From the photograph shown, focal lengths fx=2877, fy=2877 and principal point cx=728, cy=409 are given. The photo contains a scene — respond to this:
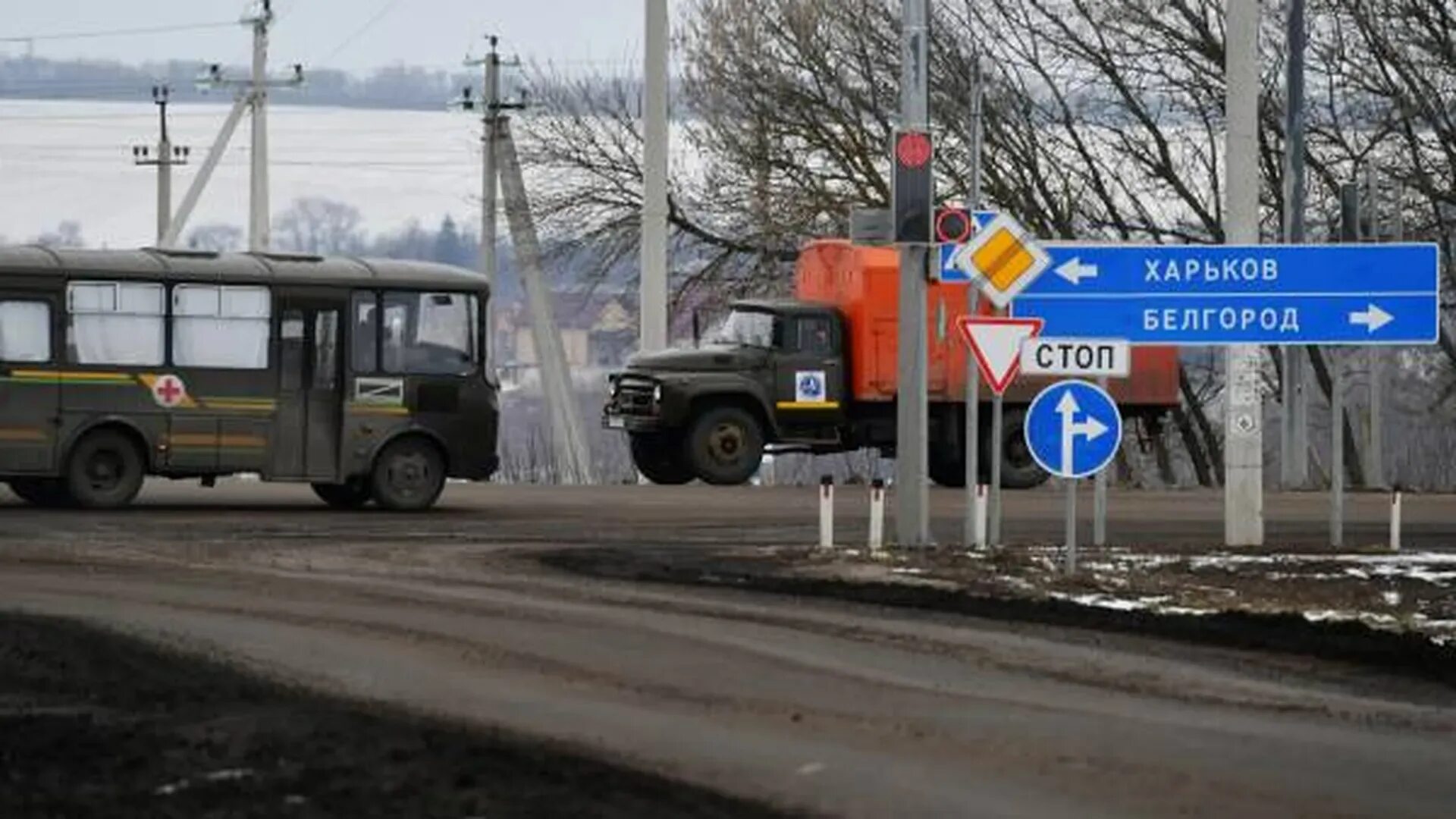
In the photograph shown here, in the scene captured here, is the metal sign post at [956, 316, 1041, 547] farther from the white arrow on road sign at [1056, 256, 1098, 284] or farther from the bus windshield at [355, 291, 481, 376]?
the bus windshield at [355, 291, 481, 376]

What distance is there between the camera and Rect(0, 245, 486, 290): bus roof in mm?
28328

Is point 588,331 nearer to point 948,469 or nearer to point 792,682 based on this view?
point 948,469

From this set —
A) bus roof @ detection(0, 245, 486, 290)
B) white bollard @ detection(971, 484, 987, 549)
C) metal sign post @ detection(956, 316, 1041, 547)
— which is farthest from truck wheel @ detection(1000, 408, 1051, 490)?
metal sign post @ detection(956, 316, 1041, 547)

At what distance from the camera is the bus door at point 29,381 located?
27562mm

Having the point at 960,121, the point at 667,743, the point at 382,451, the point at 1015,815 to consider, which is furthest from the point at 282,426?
the point at 960,121

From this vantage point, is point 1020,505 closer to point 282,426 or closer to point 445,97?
point 282,426

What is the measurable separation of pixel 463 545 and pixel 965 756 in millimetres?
12758

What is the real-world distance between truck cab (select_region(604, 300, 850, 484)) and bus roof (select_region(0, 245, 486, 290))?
657 centimetres

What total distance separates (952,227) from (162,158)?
2417 inches

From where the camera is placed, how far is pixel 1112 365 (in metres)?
22.5

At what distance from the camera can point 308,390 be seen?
95.0 feet

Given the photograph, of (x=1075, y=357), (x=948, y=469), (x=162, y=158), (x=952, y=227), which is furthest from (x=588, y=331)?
(x=1075, y=357)

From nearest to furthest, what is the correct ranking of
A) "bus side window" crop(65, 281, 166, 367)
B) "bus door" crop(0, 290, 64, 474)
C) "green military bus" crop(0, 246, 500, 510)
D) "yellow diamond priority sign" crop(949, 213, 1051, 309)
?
"yellow diamond priority sign" crop(949, 213, 1051, 309)
"bus door" crop(0, 290, 64, 474)
"green military bus" crop(0, 246, 500, 510)
"bus side window" crop(65, 281, 166, 367)

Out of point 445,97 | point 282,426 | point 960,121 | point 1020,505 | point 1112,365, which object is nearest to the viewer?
point 1112,365
